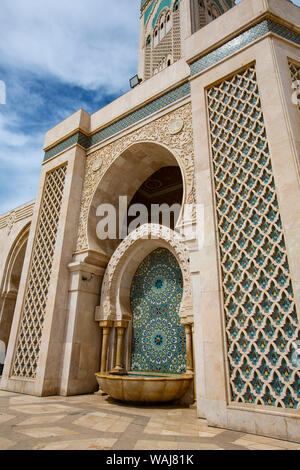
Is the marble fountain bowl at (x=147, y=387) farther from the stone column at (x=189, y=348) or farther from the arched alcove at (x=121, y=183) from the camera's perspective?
the arched alcove at (x=121, y=183)

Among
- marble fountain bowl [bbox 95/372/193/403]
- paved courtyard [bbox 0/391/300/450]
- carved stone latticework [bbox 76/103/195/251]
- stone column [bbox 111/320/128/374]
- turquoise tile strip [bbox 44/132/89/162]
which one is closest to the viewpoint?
paved courtyard [bbox 0/391/300/450]

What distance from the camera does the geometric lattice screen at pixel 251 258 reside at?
2248 mm

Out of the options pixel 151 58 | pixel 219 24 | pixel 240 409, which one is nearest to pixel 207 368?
pixel 240 409

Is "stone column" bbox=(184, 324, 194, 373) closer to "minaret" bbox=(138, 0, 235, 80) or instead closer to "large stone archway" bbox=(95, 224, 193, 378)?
"large stone archway" bbox=(95, 224, 193, 378)

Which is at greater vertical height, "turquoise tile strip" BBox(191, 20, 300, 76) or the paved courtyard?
"turquoise tile strip" BBox(191, 20, 300, 76)

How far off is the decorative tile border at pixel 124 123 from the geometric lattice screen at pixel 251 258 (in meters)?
1.05

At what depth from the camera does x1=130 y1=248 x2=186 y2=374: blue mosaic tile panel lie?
395cm

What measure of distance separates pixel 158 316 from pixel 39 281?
1861 millimetres

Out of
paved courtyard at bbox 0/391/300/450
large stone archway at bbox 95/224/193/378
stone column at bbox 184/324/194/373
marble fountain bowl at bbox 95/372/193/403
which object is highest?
large stone archway at bbox 95/224/193/378

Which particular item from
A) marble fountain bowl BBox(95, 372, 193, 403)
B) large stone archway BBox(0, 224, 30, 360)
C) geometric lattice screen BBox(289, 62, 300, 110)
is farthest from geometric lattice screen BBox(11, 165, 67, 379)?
geometric lattice screen BBox(289, 62, 300, 110)

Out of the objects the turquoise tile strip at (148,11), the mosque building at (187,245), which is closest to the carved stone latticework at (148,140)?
the mosque building at (187,245)

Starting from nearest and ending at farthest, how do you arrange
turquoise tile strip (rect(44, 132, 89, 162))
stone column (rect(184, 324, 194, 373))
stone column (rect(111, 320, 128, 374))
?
stone column (rect(184, 324, 194, 373)) → stone column (rect(111, 320, 128, 374)) → turquoise tile strip (rect(44, 132, 89, 162))

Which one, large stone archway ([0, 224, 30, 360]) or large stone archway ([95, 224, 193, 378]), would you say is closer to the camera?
large stone archway ([95, 224, 193, 378])

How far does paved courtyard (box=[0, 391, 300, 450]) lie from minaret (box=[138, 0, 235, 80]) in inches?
293
